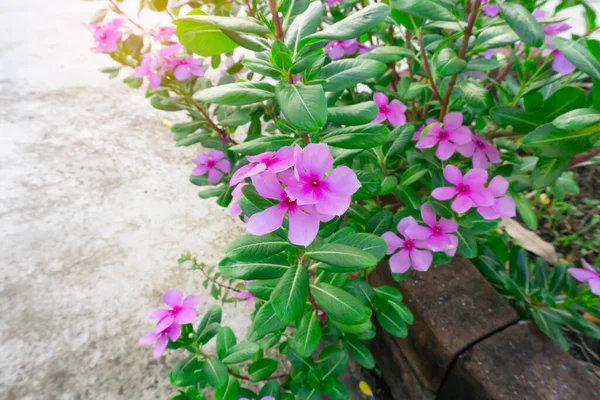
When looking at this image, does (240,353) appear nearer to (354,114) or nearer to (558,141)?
(354,114)

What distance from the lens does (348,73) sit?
0.77 metres

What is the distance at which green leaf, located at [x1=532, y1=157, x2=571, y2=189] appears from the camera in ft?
3.10

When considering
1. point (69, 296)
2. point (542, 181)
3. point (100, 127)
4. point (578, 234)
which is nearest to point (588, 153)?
point (542, 181)

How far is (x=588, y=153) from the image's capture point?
0.97 meters

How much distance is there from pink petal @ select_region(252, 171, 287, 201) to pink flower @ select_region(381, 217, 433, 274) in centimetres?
46

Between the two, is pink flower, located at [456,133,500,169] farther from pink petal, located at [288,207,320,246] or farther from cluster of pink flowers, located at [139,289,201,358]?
cluster of pink flowers, located at [139,289,201,358]

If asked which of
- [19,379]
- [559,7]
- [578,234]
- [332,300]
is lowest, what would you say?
[19,379]

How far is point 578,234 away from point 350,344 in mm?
1344

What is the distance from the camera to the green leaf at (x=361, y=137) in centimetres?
74

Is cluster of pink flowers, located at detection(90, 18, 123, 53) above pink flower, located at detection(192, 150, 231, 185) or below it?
above

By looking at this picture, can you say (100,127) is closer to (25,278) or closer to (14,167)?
(14,167)

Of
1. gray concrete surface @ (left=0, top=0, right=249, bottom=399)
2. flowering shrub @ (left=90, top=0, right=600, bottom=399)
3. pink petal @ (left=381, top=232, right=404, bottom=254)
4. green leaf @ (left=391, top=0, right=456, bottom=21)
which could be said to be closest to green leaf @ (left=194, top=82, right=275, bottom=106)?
flowering shrub @ (left=90, top=0, right=600, bottom=399)

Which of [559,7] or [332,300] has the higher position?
[559,7]

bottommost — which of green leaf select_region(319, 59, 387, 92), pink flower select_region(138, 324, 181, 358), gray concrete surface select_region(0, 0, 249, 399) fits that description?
gray concrete surface select_region(0, 0, 249, 399)
